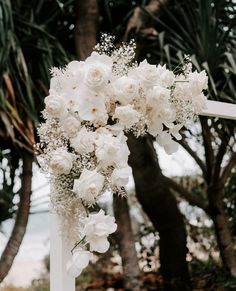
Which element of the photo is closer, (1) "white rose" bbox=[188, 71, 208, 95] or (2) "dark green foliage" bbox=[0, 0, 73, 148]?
(1) "white rose" bbox=[188, 71, 208, 95]

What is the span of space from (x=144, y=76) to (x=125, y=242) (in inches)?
75.8

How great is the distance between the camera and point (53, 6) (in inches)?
155

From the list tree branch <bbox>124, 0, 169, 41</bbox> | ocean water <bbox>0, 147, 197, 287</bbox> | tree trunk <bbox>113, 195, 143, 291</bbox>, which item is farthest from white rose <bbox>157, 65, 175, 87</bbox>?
ocean water <bbox>0, 147, 197, 287</bbox>

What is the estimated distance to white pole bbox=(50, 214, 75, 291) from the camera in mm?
1846

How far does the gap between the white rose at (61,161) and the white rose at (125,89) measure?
0.22 meters

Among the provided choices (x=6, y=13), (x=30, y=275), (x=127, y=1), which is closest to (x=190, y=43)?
(x=127, y=1)

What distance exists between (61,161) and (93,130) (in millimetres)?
146

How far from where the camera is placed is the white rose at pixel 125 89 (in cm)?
174

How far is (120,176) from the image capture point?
169 centimetres

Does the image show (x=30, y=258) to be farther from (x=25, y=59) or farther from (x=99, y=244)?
(x=99, y=244)

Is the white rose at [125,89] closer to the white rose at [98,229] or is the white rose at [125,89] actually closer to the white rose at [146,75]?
the white rose at [146,75]

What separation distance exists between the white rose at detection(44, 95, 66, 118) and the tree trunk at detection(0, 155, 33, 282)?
166cm

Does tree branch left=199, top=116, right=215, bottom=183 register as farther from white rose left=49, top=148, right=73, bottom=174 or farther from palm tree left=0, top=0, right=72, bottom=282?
white rose left=49, top=148, right=73, bottom=174

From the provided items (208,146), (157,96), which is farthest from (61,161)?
(208,146)
